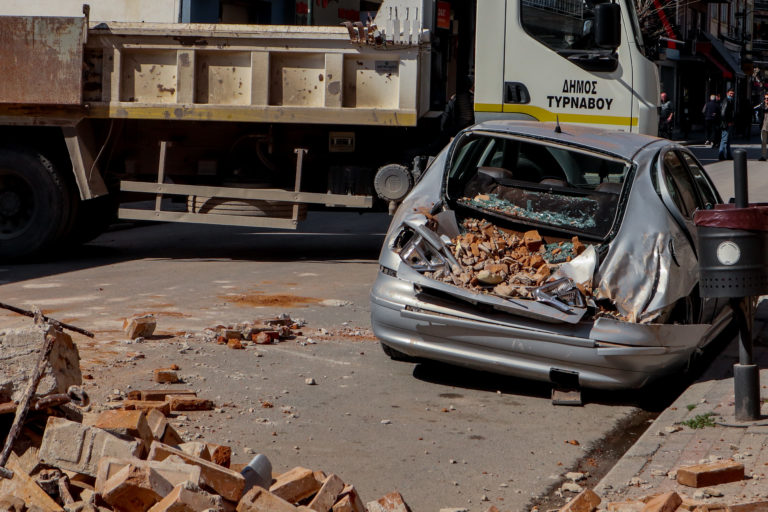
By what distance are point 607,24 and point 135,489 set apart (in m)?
7.73

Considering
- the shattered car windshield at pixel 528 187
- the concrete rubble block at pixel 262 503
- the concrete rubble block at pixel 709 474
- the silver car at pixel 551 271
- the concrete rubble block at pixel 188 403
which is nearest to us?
the concrete rubble block at pixel 262 503

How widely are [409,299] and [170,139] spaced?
608 centimetres

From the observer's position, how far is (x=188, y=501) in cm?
372

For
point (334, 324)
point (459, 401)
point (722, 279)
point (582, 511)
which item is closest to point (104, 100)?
point (334, 324)

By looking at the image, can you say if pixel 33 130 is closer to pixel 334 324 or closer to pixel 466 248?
pixel 334 324

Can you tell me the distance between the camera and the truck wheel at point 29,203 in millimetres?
11500

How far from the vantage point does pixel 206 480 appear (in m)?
3.89

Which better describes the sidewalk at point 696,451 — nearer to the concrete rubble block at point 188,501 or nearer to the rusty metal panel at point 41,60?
the concrete rubble block at point 188,501

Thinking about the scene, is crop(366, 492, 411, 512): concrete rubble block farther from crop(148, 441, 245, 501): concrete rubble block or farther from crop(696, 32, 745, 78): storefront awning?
crop(696, 32, 745, 78): storefront awning

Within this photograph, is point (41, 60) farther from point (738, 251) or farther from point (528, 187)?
point (738, 251)

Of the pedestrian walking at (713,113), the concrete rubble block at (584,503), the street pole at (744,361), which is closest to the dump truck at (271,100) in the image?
the street pole at (744,361)

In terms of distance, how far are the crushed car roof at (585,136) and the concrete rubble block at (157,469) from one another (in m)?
3.95

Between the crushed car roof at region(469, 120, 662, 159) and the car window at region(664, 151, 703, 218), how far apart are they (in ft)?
0.67

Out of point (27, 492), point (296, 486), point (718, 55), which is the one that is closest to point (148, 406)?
point (27, 492)
